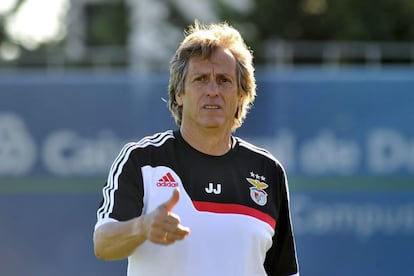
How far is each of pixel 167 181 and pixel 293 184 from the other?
546cm

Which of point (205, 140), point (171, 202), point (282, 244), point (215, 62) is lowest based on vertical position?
point (282, 244)

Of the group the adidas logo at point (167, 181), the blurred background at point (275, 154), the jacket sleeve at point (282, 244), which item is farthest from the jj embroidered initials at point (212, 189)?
the blurred background at point (275, 154)

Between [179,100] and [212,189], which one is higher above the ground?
[179,100]

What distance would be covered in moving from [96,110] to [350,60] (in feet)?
41.9

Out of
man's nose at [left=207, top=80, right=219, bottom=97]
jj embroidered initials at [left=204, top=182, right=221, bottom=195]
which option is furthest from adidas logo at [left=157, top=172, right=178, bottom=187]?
man's nose at [left=207, top=80, right=219, bottom=97]

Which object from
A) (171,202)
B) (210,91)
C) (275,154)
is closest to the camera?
(171,202)

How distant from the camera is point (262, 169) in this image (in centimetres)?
445

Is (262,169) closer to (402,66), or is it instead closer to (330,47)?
(402,66)

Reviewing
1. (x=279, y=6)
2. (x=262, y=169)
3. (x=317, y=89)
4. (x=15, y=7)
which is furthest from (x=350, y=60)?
(x=262, y=169)

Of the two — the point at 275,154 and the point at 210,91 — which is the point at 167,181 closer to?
the point at 210,91

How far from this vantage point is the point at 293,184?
961cm

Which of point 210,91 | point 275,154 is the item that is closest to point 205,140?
point 210,91

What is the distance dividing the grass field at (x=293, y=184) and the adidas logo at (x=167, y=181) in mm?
5396

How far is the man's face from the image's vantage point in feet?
14.3
